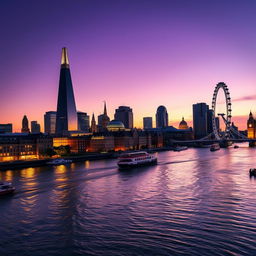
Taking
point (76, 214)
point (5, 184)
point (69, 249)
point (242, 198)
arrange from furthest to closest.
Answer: point (5, 184) → point (242, 198) → point (76, 214) → point (69, 249)

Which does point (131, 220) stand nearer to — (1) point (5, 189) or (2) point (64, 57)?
(1) point (5, 189)

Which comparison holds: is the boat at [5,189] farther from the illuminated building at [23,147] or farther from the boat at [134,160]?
the illuminated building at [23,147]

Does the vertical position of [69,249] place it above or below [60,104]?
below

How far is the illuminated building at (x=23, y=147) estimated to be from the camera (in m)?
98.4

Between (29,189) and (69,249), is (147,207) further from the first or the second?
(29,189)

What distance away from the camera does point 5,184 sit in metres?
41.2

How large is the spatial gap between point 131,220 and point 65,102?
159 meters

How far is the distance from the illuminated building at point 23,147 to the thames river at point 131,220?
5995 cm

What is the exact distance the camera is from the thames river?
2053 centimetres

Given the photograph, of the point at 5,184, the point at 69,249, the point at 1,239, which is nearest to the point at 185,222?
the point at 69,249

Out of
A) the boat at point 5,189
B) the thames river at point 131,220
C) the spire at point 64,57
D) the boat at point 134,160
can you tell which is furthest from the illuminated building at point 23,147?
the spire at point 64,57

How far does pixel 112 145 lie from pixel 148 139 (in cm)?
3893

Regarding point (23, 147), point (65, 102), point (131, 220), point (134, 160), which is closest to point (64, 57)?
point (65, 102)

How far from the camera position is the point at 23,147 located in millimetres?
105812
